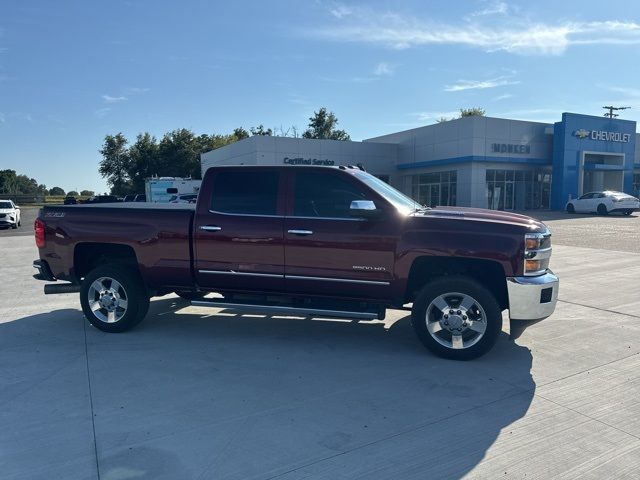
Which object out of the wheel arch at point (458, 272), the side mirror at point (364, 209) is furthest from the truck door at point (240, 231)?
the wheel arch at point (458, 272)

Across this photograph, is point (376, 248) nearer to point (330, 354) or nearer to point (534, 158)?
point (330, 354)

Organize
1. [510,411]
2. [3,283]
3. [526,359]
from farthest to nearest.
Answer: [3,283]
[526,359]
[510,411]

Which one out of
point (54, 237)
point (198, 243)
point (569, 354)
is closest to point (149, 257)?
point (198, 243)

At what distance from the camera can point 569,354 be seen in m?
5.11

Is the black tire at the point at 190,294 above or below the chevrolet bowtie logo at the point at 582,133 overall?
below

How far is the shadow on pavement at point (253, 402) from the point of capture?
3.15m

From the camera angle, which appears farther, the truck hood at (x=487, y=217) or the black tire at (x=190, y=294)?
the black tire at (x=190, y=294)

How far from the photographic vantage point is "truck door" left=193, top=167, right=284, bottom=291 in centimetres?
531

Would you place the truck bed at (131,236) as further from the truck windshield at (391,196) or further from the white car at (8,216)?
the white car at (8,216)

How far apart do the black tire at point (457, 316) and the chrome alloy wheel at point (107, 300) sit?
3.42m

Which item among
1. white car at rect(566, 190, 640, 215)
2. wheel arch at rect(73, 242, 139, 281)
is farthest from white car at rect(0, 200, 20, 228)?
white car at rect(566, 190, 640, 215)

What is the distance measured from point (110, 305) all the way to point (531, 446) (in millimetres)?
4685

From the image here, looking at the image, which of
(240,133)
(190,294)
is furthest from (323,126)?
(190,294)

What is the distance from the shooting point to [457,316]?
16.0 feet
